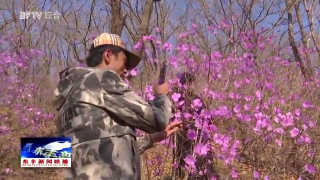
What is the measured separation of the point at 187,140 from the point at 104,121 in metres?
2.19

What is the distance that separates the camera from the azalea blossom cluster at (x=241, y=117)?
11.8 ft

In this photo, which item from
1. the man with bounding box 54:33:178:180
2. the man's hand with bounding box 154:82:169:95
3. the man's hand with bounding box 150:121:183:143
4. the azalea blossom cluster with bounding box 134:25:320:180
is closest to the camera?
the man with bounding box 54:33:178:180

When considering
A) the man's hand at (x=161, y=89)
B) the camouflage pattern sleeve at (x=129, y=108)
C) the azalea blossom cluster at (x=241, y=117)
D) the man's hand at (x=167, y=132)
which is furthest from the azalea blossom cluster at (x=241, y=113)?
the camouflage pattern sleeve at (x=129, y=108)

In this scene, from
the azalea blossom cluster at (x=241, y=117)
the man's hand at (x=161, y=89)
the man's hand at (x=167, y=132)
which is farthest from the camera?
the azalea blossom cluster at (x=241, y=117)

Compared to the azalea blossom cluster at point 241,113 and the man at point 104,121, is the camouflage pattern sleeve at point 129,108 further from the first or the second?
the azalea blossom cluster at point 241,113

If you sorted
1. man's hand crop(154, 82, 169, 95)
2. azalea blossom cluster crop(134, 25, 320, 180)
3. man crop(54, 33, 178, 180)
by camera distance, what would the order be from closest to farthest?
man crop(54, 33, 178, 180)
man's hand crop(154, 82, 169, 95)
azalea blossom cluster crop(134, 25, 320, 180)

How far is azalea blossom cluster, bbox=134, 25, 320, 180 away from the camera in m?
3.61

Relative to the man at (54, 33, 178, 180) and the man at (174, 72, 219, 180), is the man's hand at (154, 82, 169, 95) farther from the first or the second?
the man at (174, 72, 219, 180)

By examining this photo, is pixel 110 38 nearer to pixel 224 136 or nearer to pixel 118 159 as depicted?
pixel 118 159

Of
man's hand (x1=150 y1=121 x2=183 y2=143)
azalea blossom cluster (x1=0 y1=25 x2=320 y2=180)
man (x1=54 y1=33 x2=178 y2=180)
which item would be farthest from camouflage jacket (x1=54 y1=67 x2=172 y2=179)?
azalea blossom cluster (x1=0 y1=25 x2=320 y2=180)

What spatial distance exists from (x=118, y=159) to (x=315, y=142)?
287cm

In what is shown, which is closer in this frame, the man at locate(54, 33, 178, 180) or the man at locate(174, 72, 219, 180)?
the man at locate(54, 33, 178, 180)

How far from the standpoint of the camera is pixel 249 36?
504 centimetres

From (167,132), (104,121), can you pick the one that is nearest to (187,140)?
(167,132)
